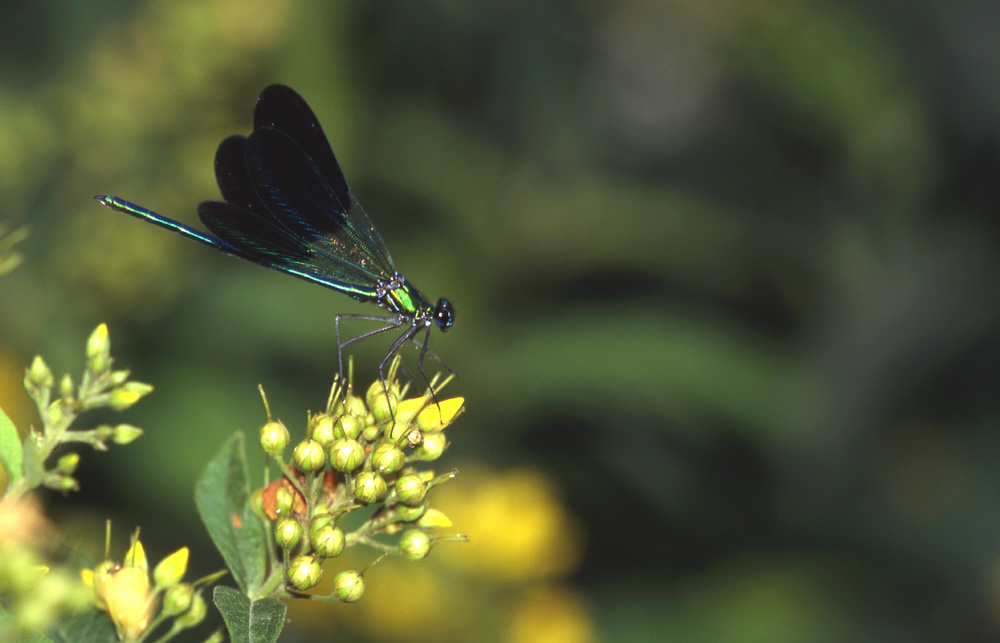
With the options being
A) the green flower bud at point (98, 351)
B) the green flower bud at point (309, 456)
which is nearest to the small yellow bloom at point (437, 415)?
the green flower bud at point (309, 456)

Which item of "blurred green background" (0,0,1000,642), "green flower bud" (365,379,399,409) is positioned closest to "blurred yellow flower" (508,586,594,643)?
"blurred green background" (0,0,1000,642)

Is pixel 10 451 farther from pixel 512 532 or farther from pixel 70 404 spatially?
pixel 512 532

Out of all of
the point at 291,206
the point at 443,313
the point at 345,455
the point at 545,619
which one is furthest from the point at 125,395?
the point at 545,619

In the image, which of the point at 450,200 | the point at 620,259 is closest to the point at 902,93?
the point at 620,259

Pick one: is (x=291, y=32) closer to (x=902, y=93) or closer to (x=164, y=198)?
(x=164, y=198)

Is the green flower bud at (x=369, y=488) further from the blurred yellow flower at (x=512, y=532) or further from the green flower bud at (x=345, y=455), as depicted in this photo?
the blurred yellow flower at (x=512, y=532)

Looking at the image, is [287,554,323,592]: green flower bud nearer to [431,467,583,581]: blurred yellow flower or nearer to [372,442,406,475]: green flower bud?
[372,442,406,475]: green flower bud
